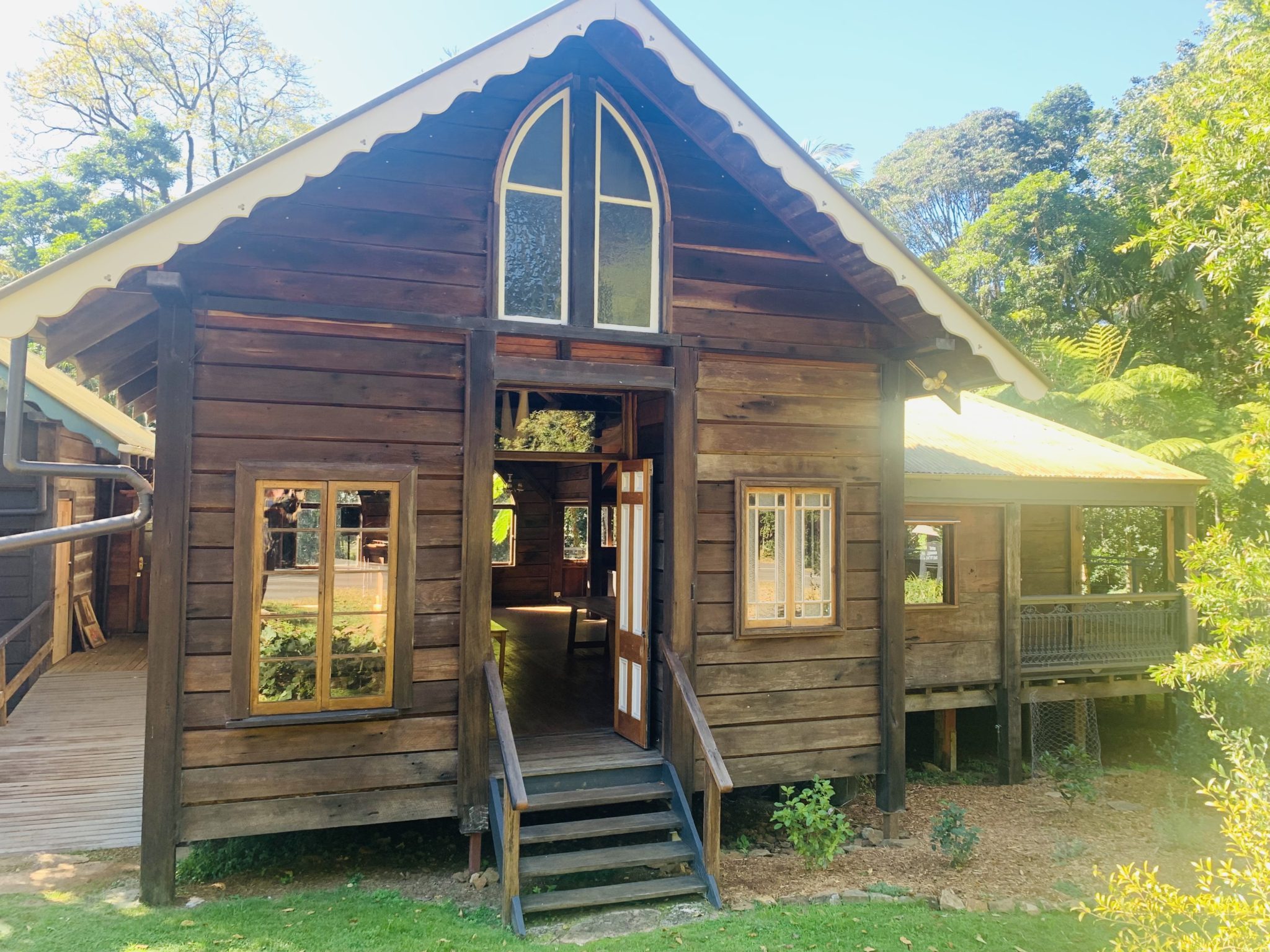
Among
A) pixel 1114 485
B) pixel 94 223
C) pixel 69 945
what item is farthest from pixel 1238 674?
pixel 94 223

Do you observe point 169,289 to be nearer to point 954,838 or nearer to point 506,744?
point 506,744

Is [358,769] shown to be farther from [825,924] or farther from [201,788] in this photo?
[825,924]

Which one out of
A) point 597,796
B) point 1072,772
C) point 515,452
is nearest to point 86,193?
point 515,452

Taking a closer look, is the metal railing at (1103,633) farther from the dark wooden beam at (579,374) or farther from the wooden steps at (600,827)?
the dark wooden beam at (579,374)

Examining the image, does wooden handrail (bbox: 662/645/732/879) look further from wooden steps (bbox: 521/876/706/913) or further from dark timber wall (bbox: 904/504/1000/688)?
dark timber wall (bbox: 904/504/1000/688)

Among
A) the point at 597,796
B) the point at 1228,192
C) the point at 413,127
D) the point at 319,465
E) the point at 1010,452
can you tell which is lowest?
the point at 597,796

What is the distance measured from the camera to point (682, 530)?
7.10m

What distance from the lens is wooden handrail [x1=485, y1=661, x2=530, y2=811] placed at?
224 inches

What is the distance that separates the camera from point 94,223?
86.2 feet

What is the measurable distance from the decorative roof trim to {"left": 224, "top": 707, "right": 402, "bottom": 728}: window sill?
9.26 ft

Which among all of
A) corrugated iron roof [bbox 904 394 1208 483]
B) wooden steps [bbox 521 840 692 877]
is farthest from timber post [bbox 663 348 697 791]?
corrugated iron roof [bbox 904 394 1208 483]

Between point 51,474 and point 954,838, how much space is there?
7.10 m

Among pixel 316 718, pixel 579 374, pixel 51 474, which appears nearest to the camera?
pixel 51 474

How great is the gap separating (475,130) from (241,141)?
27109 mm
